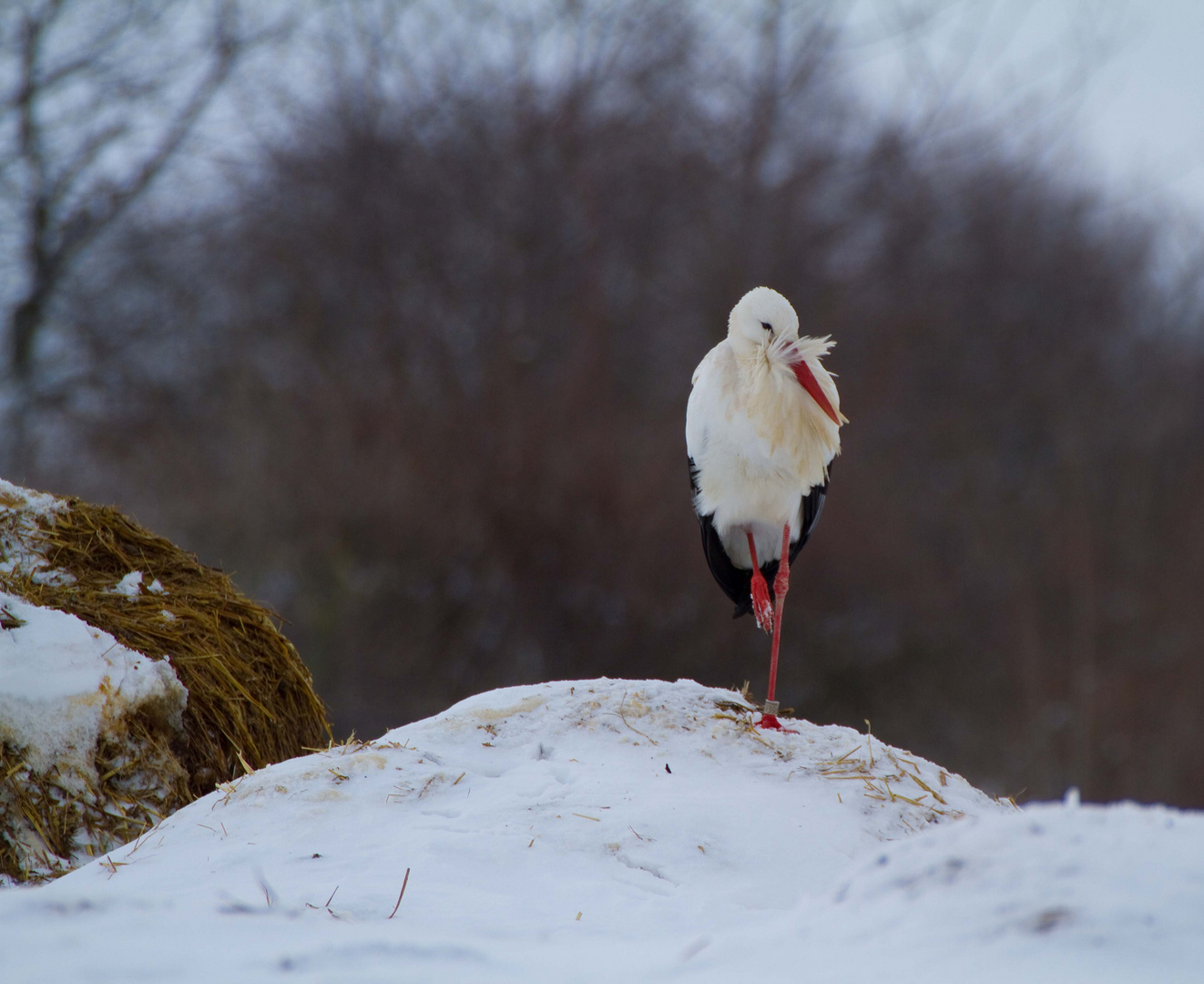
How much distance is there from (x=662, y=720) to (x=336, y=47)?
17972 millimetres

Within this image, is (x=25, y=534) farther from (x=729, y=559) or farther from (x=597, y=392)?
(x=597, y=392)

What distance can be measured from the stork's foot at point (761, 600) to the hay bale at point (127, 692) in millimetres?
1995

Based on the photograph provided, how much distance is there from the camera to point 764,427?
4.84 m

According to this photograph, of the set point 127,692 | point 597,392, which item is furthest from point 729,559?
point 597,392

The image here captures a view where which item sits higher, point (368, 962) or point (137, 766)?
point (137, 766)

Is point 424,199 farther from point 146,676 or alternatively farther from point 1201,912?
point 1201,912

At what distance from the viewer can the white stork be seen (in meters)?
4.85

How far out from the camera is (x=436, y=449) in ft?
50.8

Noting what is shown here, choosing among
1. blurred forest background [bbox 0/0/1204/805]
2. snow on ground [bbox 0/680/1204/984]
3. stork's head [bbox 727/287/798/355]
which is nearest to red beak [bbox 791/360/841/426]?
stork's head [bbox 727/287/798/355]

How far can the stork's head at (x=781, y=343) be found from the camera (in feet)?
15.9

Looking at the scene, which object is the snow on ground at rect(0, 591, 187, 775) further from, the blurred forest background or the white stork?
the blurred forest background

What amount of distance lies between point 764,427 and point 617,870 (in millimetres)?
2269

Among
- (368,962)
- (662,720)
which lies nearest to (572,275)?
(662,720)

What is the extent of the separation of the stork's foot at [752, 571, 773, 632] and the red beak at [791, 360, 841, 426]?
0.88 m
